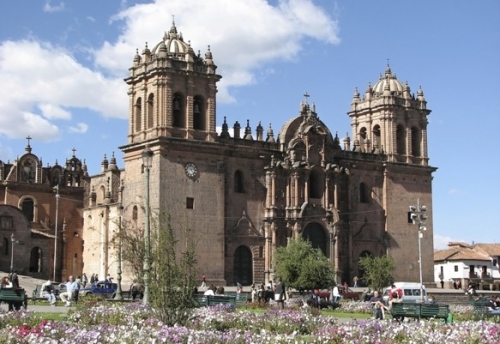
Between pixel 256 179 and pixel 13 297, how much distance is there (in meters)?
30.2

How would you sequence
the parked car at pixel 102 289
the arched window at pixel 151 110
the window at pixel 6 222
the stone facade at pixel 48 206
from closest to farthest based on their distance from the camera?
the parked car at pixel 102 289
the arched window at pixel 151 110
the window at pixel 6 222
the stone facade at pixel 48 206

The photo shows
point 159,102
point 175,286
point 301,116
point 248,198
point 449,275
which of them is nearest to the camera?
point 175,286

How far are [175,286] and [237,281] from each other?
33411mm

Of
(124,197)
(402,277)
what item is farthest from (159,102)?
(402,277)

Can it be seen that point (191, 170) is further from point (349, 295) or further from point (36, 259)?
point (36, 259)

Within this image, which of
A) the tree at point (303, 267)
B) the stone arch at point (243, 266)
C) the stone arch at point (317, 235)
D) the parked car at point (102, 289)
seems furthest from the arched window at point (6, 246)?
the tree at point (303, 267)

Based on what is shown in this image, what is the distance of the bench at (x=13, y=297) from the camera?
2535 centimetres

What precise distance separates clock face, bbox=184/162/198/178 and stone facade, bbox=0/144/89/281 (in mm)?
17456

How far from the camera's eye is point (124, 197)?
52.6 metres

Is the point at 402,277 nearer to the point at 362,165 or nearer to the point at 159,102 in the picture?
the point at 362,165

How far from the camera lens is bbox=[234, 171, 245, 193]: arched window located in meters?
53.6

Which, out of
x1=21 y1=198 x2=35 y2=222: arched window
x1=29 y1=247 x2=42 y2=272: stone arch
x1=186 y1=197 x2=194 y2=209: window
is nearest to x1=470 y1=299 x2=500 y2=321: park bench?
x1=186 y1=197 x2=194 y2=209: window

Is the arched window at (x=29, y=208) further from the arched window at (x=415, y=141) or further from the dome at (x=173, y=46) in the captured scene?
the arched window at (x=415, y=141)

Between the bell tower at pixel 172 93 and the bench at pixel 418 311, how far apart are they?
2614 cm
